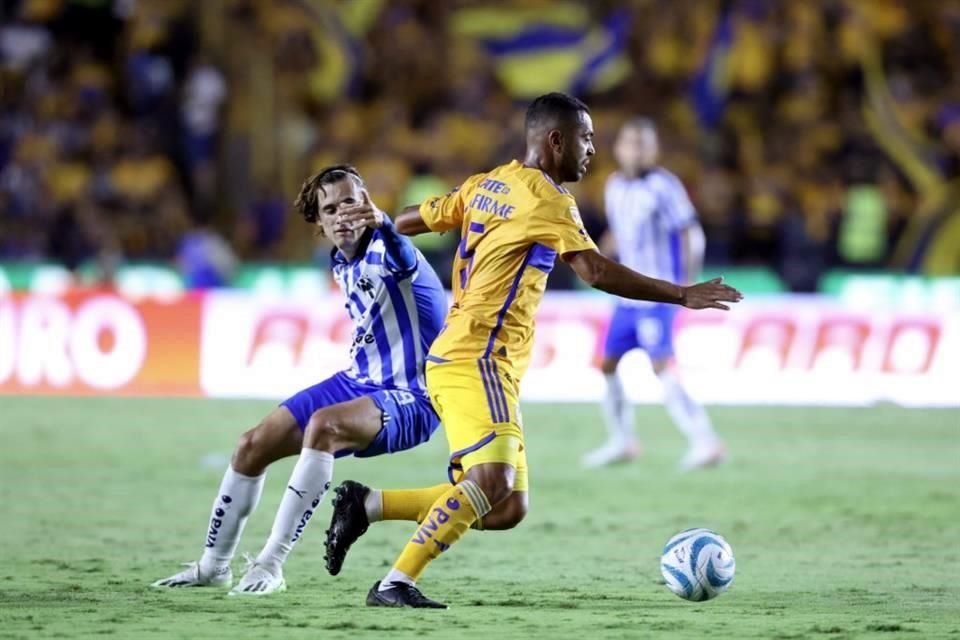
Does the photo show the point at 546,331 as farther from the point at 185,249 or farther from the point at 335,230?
the point at 335,230

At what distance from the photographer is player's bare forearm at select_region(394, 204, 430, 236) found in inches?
275

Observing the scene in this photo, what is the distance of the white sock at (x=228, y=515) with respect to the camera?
6.95 m

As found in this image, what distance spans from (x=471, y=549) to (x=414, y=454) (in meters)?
Answer: 4.64

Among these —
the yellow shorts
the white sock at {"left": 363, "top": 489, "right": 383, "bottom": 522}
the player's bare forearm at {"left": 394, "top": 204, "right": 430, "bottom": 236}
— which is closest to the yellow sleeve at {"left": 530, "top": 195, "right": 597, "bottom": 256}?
the yellow shorts

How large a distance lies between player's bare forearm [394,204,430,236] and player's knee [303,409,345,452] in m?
0.88

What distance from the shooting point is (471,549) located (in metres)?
8.52

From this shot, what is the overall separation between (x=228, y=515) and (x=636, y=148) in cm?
604

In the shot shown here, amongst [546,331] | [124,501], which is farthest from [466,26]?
[124,501]

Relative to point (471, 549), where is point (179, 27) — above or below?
above

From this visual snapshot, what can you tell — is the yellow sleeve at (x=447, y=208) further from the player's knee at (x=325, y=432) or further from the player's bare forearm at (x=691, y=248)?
the player's bare forearm at (x=691, y=248)

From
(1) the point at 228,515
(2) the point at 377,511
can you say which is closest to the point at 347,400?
(2) the point at 377,511

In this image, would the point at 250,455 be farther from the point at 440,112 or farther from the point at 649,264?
the point at 440,112

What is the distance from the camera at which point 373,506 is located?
22.2 feet

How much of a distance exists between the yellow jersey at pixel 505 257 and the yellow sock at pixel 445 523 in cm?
56
